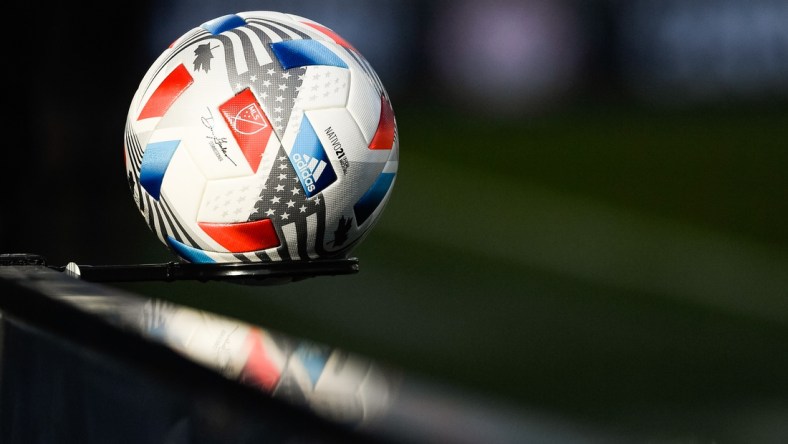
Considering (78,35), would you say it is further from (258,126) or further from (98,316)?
(98,316)

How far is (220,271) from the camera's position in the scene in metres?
1.59

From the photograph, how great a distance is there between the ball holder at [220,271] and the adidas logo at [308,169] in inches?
5.2

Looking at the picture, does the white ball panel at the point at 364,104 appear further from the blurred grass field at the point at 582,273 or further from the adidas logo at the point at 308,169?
the blurred grass field at the point at 582,273

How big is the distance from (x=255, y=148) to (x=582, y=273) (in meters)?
3.18

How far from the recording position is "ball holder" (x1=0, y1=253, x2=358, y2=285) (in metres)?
1.59

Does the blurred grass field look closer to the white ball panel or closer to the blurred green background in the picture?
the blurred green background

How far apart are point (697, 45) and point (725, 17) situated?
30cm

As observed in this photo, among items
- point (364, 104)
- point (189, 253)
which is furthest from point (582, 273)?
point (189, 253)

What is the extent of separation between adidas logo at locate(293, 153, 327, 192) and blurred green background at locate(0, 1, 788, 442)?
67cm

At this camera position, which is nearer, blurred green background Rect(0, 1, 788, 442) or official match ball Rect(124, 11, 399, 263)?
official match ball Rect(124, 11, 399, 263)

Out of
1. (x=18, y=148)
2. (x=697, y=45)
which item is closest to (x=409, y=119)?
(x=697, y=45)

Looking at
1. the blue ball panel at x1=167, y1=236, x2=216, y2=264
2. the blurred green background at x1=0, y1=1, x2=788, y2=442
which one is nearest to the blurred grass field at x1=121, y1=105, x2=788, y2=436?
the blurred green background at x1=0, y1=1, x2=788, y2=442

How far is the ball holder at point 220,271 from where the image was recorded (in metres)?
1.59

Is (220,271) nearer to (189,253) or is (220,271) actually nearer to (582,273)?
(189,253)
